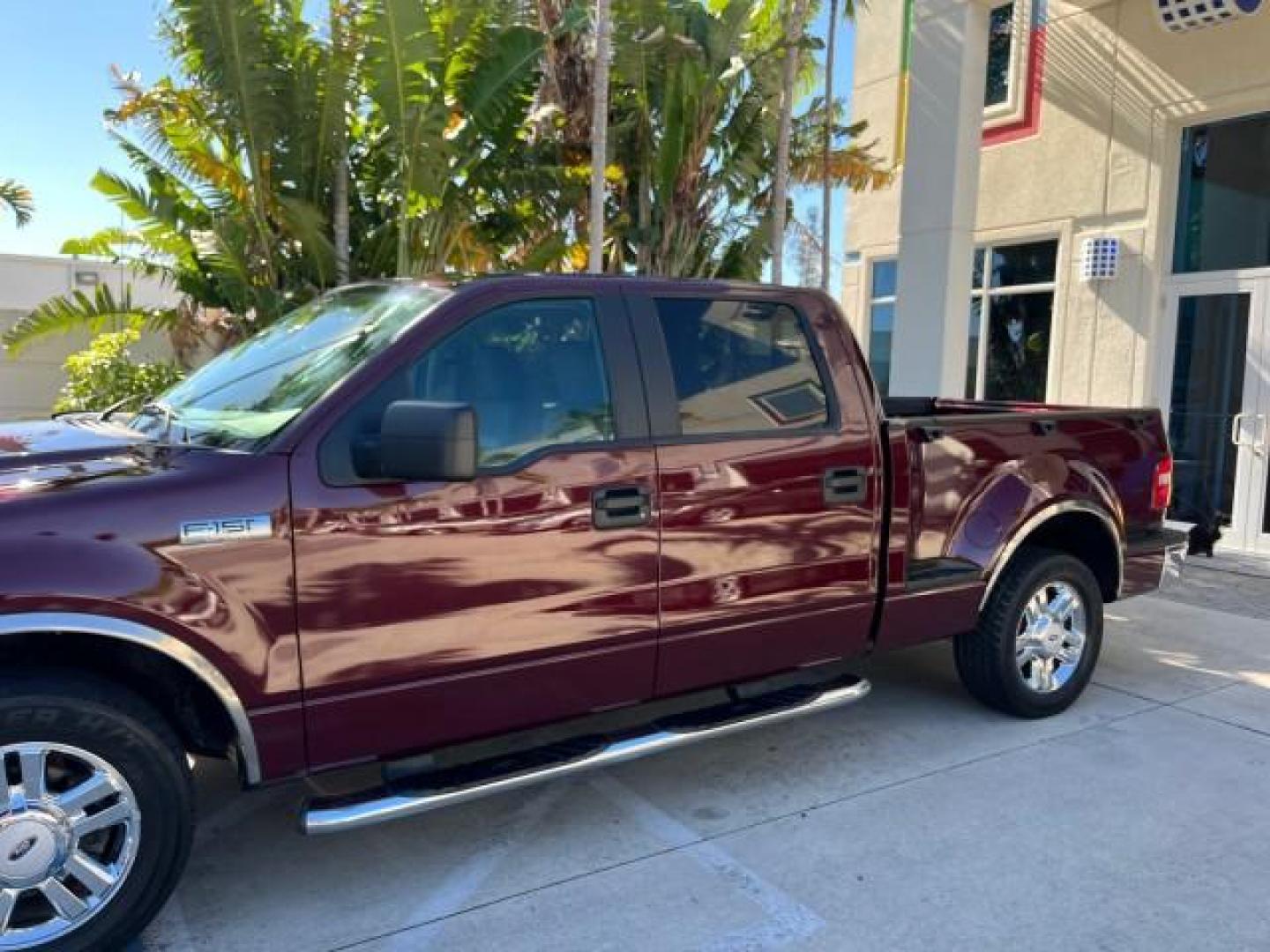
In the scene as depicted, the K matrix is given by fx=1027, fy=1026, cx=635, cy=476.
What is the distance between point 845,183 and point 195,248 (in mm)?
7294

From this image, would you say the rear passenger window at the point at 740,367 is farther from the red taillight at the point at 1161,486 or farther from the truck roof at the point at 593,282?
the red taillight at the point at 1161,486

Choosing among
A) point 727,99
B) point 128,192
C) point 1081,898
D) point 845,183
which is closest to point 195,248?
point 128,192

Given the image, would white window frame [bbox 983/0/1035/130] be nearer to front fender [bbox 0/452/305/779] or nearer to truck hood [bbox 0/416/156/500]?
truck hood [bbox 0/416/156/500]

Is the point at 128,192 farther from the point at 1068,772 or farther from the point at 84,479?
the point at 1068,772

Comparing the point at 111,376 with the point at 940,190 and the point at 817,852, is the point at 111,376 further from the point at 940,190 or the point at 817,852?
the point at 817,852

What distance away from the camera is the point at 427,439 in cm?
287

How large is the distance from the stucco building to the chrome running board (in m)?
6.66

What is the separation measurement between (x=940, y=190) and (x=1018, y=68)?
2.14m

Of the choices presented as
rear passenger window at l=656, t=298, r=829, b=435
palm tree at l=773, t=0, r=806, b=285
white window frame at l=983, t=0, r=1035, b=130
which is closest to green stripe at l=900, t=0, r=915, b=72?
white window frame at l=983, t=0, r=1035, b=130

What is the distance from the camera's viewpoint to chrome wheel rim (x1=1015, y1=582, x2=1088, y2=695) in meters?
4.82

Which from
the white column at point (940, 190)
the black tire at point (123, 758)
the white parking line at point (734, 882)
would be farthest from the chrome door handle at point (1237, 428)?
the black tire at point (123, 758)

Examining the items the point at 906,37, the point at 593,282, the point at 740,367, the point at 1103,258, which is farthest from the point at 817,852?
the point at 906,37

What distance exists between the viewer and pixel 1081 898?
131 inches

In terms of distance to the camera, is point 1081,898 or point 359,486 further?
point 1081,898
